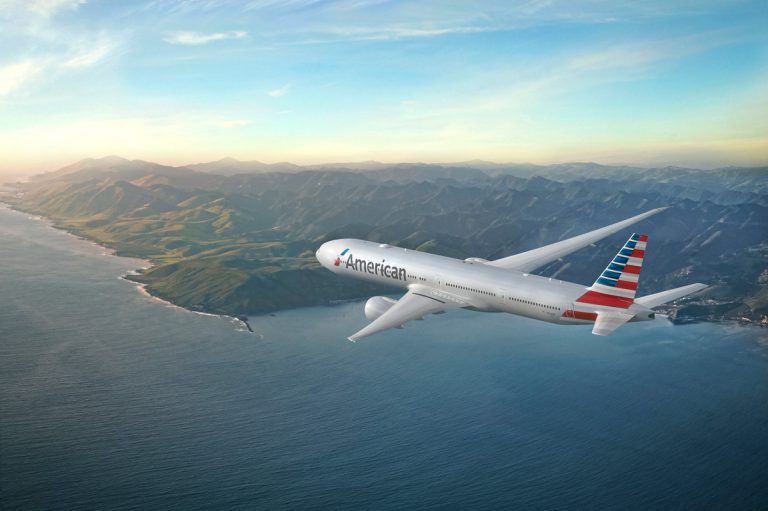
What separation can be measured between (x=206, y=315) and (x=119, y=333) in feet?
95.0

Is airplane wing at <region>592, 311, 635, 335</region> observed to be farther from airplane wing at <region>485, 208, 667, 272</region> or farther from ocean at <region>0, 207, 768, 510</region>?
ocean at <region>0, 207, 768, 510</region>

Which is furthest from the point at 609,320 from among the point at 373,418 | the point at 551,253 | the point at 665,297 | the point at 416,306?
the point at 373,418

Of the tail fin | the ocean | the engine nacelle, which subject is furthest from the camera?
the ocean

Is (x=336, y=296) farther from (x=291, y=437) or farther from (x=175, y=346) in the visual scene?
(x=291, y=437)

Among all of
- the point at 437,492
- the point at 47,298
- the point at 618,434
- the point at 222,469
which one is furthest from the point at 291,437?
the point at 47,298

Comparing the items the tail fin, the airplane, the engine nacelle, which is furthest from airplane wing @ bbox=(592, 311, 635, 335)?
the engine nacelle

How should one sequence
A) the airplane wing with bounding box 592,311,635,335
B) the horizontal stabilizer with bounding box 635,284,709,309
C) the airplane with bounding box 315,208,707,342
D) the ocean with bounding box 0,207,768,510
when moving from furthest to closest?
1. the ocean with bounding box 0,207,768,510
2. the horizontal stabilizer with bounding box 635,284,709,309
3. the airplane with bounding box 315,208,707,342
4. the airplane wing with bounding box 592,311,635,335

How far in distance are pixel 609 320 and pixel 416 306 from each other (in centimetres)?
2792

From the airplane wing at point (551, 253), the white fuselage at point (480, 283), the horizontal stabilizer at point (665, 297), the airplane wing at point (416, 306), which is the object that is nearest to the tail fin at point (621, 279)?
the white fuselage at point (480, 283)

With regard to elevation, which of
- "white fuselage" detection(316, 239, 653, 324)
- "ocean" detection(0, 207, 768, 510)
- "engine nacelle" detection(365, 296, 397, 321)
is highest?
"white fuselage" detection(316, 239, 653, 324)

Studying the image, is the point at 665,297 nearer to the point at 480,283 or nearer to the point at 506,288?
the point at 506,288

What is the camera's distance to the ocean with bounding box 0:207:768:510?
87062 millimetres

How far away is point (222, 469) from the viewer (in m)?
89.6

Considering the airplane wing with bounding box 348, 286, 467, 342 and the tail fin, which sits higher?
the tail fin
